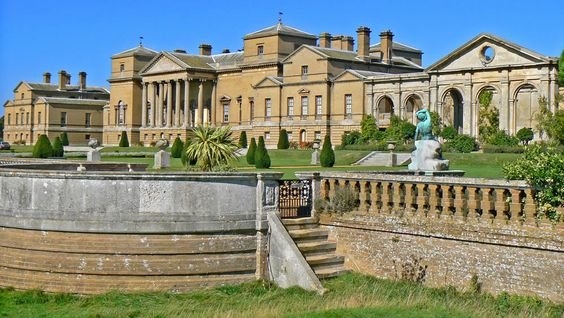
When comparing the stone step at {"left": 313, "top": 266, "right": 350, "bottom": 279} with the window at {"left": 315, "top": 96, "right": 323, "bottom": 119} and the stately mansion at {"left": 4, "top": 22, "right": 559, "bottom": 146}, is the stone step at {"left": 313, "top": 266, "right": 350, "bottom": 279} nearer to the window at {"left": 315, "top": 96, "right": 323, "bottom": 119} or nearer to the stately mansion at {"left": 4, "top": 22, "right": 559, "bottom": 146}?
the stately mansion at {"left": 4, "top": 22, "right": 559, "bottom": 146}

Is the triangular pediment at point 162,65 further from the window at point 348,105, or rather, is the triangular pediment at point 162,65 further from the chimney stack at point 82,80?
the chimney stack at point 82,80

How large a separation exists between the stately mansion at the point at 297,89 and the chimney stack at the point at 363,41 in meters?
0.10

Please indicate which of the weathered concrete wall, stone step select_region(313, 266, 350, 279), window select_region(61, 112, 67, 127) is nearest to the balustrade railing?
the weathered concrete wall

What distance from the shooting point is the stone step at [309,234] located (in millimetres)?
16500

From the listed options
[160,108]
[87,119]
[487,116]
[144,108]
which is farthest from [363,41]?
[87,119]

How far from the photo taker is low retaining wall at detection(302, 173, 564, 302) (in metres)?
13.6

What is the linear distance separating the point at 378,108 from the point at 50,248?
54563mm

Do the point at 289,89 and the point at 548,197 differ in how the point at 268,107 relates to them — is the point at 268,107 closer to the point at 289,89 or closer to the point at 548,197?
the point at 289,89

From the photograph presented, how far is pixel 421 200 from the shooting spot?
15.7 m

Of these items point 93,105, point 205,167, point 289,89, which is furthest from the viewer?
point 93,105

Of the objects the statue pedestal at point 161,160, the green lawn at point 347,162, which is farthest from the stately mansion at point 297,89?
the statue pedestal at point 161,160

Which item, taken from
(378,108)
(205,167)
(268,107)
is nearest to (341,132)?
(378,108)

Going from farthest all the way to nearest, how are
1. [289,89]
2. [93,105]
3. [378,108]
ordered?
[93,105], [289,89], [378,108]

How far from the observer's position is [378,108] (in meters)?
68.4
